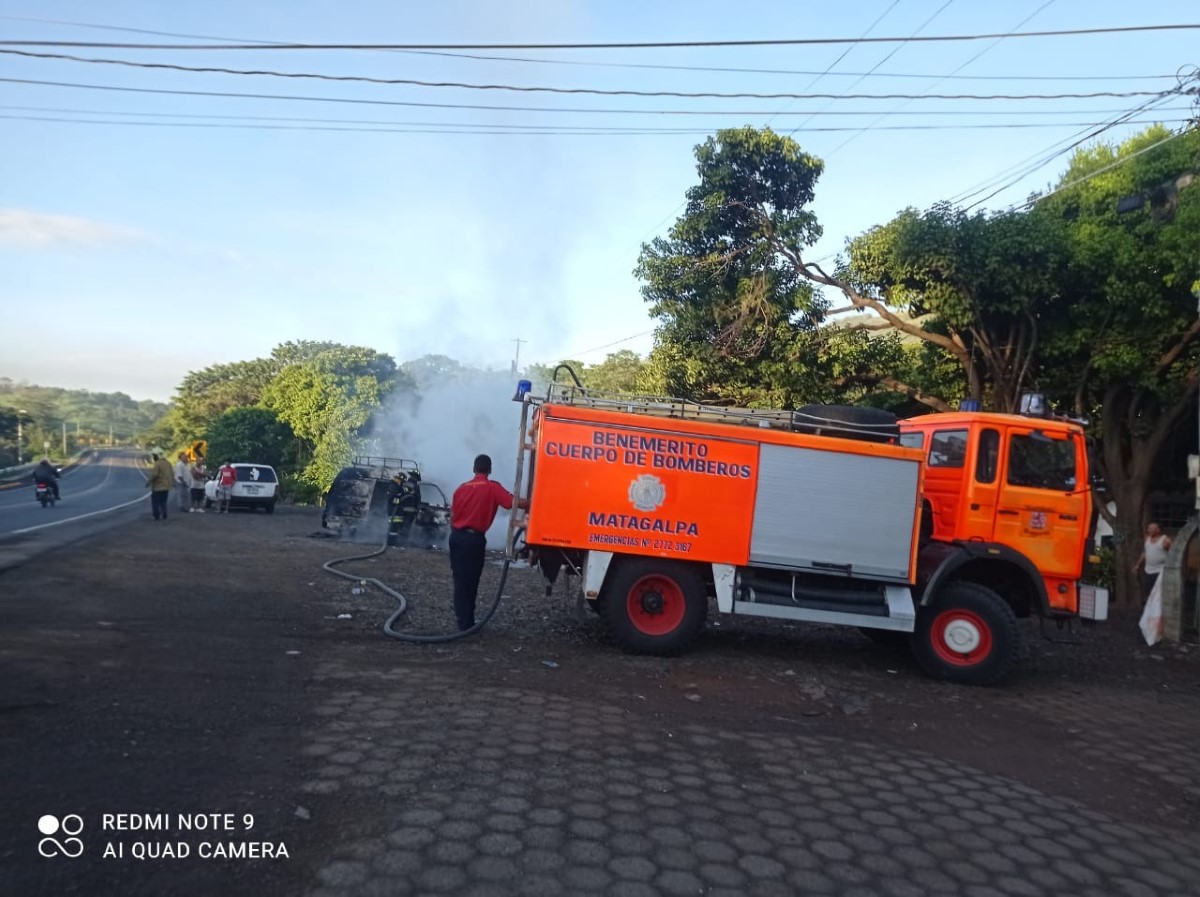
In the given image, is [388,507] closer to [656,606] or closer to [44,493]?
[656,606]

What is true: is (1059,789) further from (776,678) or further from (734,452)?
(734,452)

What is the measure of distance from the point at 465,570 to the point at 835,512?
3459mm

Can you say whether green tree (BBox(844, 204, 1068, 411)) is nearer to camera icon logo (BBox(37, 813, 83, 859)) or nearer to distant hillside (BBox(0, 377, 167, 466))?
camera icon logo (BBox(37, 813, 83, 859))

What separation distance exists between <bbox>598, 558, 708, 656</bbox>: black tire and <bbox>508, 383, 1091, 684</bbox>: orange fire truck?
0.01 meters

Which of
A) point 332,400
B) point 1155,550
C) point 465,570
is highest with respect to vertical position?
point 332,400

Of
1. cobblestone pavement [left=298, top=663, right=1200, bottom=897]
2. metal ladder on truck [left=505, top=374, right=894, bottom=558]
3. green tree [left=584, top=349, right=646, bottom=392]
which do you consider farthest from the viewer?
green tree [left=584, top=349, right=646, bottom=392]

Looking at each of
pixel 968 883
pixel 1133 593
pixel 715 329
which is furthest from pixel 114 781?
pixel 1133 593

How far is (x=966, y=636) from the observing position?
26.2 feet

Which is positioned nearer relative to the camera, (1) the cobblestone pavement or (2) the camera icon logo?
(2) the camera icon logo

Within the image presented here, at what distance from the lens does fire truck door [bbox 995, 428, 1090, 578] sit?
801 centimetres

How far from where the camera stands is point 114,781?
4199 millimetres

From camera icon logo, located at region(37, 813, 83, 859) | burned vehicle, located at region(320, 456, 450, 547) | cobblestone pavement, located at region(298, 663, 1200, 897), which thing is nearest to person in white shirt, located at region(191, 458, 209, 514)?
burned vehicle, located at region(320, 456, 450, 547)

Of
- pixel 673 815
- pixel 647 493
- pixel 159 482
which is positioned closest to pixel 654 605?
pixel 647 493

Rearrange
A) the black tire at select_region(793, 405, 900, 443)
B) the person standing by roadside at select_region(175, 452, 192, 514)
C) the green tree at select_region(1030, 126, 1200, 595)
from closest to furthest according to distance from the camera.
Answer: the black tire at select_region(793, 405, 900, 443), the green tree at select_region(1030, 126, 1200, 595), the person standing by roadside at select_region(175, 452, 192, 514)
